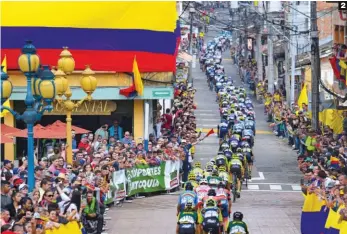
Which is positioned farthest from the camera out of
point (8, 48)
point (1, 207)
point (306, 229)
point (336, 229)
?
point (8, 48)

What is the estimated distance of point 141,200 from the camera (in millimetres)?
32094

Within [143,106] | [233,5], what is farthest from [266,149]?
[233,5]

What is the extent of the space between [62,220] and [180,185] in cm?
1633

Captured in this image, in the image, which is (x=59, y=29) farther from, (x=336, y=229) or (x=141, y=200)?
(x=336, y=229)

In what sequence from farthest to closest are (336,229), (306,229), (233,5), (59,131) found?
(233,5)
(59,131)
(306,229)
(336,229)

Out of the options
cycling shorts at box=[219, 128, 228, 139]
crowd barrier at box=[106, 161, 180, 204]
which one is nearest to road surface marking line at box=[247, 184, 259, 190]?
crowd barrier at box=[106, 161, 180, 204]

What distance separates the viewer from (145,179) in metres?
32.7

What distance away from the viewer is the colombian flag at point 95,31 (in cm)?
3888

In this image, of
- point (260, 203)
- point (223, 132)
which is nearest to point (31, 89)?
point (260, 203)

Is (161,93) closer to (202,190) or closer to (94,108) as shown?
(94,108)

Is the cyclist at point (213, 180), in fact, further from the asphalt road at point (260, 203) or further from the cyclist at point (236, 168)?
the cyclist at point (236, 168)

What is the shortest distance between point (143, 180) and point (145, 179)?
137 millimetres

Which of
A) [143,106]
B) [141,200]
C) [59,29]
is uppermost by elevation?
[59,29]

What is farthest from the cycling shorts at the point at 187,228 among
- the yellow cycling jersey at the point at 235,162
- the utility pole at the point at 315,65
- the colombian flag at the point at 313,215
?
the utility pole at the point at 315,65
